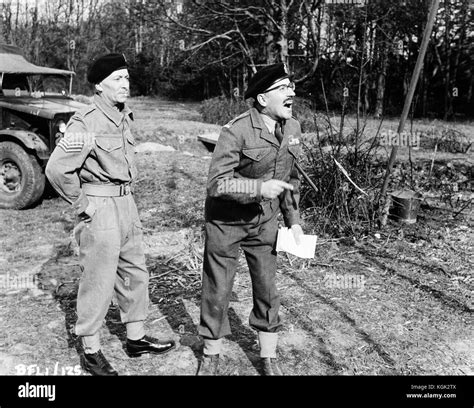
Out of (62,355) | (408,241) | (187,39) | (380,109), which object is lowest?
(62,355)

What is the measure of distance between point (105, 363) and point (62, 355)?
0.47 m

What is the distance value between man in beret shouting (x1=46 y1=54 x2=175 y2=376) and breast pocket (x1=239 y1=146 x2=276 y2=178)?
675 millimetres

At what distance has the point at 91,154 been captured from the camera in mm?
3070

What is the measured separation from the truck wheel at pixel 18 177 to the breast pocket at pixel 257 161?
4766mm

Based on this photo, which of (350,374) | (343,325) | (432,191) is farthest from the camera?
(432,191)

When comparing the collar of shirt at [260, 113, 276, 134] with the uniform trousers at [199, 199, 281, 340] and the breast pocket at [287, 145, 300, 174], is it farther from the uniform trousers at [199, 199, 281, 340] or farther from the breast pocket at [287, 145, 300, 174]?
the uniform trousers at [199, 199, 281, 340]

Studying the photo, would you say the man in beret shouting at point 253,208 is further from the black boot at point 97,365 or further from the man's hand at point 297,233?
the black boot at point 97,365

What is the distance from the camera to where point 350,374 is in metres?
3.31

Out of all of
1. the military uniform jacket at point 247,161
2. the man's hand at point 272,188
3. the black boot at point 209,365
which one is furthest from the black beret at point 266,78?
the black boot at point 209,365

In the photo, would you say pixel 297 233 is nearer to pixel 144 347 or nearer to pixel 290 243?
pixel 290 243

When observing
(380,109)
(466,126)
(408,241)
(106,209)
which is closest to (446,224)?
(408,241)

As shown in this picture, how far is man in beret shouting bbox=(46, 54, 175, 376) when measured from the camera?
9.87ft
